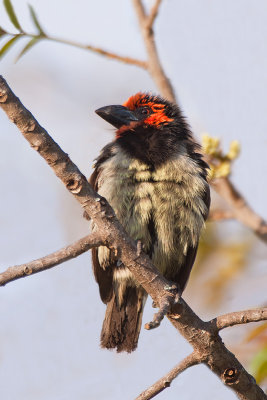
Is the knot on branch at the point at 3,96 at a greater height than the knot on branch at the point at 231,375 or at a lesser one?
greater

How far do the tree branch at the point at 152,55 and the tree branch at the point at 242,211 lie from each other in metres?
0.62

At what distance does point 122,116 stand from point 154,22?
58 cm

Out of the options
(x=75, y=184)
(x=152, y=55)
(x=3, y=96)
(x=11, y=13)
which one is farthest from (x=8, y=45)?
(x=152, y=55)

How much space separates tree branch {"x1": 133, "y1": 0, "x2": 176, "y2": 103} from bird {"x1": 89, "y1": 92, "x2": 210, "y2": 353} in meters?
0.18

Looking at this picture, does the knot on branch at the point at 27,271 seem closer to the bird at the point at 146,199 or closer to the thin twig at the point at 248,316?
the thin twig at the point at 248,316

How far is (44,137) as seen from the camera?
237 centimetres

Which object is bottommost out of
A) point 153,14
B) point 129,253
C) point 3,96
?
point 129,253

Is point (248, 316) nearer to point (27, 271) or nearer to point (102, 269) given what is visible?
point (27, 271)

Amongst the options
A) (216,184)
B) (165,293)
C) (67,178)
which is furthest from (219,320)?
(216,184)

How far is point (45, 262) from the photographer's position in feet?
7.81

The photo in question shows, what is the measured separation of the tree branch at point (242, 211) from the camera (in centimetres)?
366

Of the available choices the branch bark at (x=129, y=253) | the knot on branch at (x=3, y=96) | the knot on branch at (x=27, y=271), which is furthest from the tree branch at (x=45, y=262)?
the knot on branch at (x=3, y=96)

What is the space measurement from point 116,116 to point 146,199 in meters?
0.74

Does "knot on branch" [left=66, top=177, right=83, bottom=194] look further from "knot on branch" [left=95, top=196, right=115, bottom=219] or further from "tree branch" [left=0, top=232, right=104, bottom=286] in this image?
"tree branch" [left=0, top=232, right=104, bottom=286]
